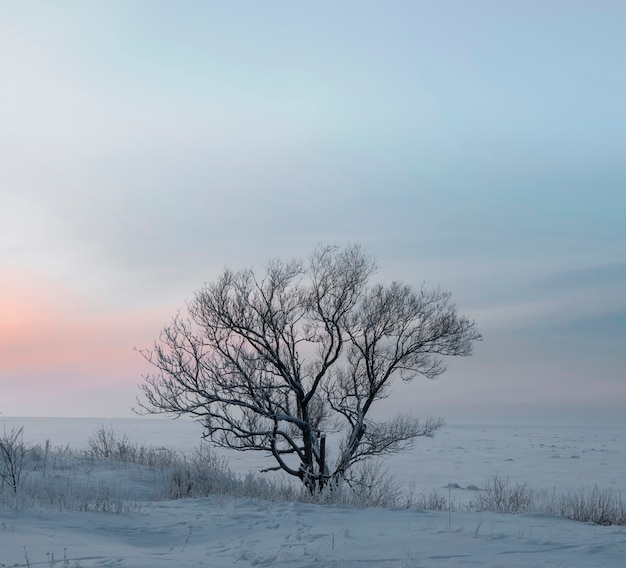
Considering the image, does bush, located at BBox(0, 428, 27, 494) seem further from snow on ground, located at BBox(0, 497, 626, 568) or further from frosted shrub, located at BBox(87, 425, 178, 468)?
frosted shrub, located at BBox(87, 425, 178, 468)

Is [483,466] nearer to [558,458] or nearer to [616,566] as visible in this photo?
[558,458]

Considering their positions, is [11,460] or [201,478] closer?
[11,460]

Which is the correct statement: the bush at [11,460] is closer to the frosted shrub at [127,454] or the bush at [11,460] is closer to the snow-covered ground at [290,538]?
the snow-covered ground at [290,538]

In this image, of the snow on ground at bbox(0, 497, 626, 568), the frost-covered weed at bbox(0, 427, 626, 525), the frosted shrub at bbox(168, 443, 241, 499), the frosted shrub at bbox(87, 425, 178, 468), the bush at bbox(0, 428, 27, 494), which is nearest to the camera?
the snow on ground at bbox(0, 497, 626, 568)

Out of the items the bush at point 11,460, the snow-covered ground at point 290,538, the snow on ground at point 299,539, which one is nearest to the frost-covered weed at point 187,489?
the bush at point 11,460

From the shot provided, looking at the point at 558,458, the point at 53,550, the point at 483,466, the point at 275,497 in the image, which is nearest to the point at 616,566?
the point at 53,550

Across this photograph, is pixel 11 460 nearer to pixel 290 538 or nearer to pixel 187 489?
pixel 187 489

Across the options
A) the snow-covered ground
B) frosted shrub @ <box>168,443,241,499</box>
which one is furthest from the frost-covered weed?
the snow-covered ground

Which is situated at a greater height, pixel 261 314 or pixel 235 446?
pixel 261 314

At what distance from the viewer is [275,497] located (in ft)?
43.6

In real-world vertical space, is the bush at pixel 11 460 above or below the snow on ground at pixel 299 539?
above

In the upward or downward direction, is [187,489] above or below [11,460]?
below

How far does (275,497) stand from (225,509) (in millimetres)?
2458

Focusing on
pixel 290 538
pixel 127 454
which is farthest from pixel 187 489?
pixel 290 538
